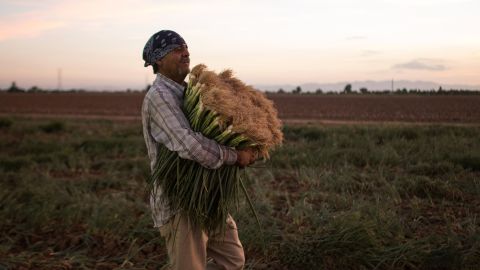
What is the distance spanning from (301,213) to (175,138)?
8.98 feet

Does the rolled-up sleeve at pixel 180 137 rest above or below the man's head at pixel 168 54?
below

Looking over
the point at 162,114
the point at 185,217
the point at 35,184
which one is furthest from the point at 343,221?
the point at 35,184

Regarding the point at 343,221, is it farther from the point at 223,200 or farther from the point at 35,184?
the point at 35,184

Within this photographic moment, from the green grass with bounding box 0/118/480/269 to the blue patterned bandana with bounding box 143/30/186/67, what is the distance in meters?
1.34

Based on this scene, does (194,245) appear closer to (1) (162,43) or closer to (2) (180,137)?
(2) (180,137)

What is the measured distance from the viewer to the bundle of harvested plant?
2.48 m

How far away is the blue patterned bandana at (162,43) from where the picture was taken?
8.32 feet

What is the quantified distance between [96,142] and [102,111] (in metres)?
19.0

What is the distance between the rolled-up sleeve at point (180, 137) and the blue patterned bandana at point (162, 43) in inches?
9.2

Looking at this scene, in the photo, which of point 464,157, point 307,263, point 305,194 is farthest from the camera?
point 464,157

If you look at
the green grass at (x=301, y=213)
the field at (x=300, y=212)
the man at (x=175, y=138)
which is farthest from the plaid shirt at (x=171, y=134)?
the green grass at (x=301, y=213)

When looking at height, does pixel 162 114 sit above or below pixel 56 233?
above

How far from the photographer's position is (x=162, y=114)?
2.45 m

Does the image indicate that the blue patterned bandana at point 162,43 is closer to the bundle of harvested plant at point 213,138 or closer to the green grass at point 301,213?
the bundle of harvested plant at point 213,138
